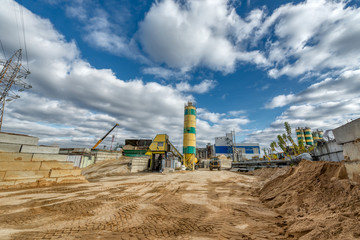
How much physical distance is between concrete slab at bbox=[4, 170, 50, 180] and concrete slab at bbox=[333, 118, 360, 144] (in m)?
16.0

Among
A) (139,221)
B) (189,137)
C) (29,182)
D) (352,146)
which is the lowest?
(29,182)

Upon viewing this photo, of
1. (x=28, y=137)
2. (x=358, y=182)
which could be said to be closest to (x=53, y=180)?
(x=28, y=137)

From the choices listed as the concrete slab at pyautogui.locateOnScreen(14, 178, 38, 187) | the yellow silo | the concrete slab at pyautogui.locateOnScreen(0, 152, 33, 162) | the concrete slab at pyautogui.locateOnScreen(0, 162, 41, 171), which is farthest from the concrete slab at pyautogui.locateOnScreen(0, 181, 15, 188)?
the yellow silo

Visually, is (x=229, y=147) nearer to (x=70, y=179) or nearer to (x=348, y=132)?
(x=70, y=179)

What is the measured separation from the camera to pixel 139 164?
24.9m

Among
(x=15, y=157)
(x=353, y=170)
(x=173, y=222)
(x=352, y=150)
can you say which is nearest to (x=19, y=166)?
(x=15, y=157)

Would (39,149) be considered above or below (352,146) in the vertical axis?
below

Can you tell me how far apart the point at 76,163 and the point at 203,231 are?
2576 cm

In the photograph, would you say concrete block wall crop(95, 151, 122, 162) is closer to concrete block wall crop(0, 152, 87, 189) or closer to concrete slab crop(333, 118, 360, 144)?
concrete block wall crop(0, 152, 87, 189)

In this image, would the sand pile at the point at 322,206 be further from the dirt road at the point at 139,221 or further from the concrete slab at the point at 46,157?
the concrete slab at the point at 46,157

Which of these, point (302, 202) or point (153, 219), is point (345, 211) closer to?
point (302, 202)

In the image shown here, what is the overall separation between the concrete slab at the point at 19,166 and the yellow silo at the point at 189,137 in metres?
22.1

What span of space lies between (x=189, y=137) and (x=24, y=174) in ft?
75.8

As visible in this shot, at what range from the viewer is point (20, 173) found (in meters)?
9.55
